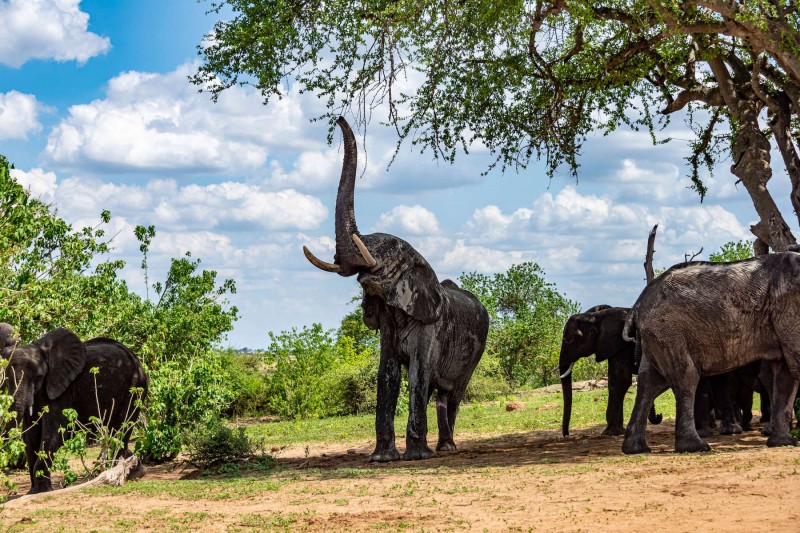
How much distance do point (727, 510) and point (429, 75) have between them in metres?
9.27

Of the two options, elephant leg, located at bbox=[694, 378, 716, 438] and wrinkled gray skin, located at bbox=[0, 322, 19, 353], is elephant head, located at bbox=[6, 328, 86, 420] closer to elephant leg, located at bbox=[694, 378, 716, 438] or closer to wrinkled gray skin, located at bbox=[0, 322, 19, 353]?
wrinkled gray skin, located at bbox=[0, 322, 19, 353]

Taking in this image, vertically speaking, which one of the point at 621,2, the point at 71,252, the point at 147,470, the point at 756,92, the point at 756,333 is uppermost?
the point at 621,2

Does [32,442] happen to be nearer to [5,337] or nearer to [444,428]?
[5,337]

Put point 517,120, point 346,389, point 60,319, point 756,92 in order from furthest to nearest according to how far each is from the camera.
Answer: point 346,389, point 517,120, point 756,92, point 60,319

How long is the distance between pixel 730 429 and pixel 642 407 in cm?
252

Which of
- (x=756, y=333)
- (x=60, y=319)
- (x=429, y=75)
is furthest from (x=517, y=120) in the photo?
(x=60, y=319)

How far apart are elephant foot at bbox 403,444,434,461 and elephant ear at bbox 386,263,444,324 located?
1.68 meters

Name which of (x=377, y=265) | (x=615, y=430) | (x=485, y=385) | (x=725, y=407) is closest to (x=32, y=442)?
(x=377, y=265)

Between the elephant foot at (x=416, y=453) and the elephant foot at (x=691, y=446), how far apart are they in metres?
3.36

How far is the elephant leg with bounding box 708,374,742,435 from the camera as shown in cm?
1420

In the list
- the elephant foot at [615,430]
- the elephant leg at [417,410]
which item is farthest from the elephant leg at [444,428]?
the elephant foot at [615,430]

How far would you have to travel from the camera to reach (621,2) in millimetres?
15078

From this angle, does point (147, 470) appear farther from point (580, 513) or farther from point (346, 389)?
point (346, 389)

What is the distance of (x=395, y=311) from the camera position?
13641 mm
